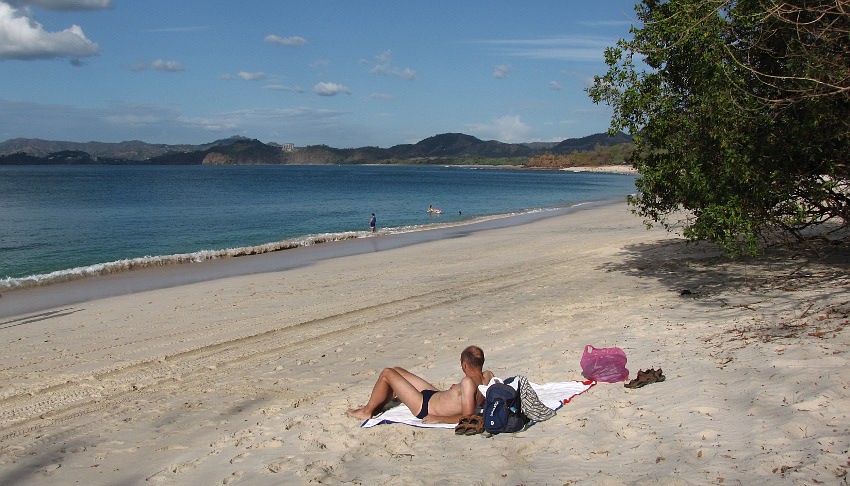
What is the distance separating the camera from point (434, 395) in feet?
20.3

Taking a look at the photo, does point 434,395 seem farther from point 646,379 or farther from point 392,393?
point 646,379

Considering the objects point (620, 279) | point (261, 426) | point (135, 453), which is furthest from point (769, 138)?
point (135, 453)

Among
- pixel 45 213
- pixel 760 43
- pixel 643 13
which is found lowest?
pixel 45 213

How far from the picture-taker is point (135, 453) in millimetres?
5941

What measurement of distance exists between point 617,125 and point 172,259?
1625cm

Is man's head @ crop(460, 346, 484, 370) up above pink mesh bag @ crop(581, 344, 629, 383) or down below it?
above

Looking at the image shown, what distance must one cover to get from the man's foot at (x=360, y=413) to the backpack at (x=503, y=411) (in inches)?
50.9

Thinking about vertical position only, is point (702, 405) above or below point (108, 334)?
above

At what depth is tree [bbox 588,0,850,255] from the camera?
28.5 feet

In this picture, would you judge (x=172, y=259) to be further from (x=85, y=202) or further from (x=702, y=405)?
(x=85, y=202)

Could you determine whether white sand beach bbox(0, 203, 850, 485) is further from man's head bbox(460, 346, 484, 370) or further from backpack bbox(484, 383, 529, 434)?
man's head bbox(460, 346, 484, 370)

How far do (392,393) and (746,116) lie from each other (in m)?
6.37

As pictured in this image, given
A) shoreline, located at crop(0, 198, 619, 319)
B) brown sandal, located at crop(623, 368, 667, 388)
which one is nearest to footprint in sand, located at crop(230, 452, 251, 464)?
brown sandal, located at crop(623, 368, 667, 388)

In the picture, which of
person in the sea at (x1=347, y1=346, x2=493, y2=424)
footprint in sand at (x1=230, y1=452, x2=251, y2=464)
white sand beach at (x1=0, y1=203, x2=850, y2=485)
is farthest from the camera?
person in the sea at (x1=347, y1=346, x2=493, y2=424)
